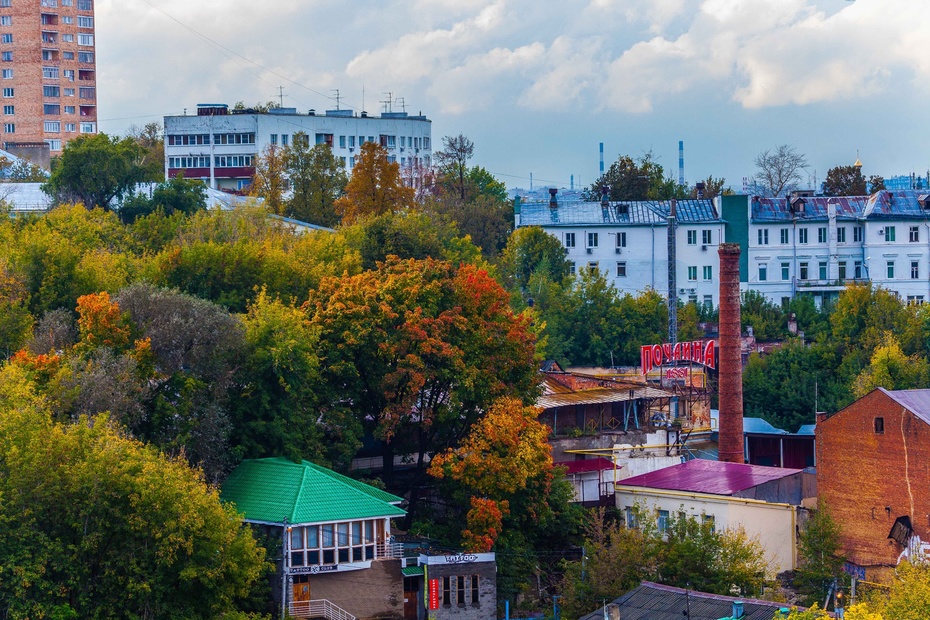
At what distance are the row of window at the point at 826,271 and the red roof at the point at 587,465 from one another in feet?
117

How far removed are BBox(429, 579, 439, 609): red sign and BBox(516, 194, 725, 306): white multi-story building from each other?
44.9m

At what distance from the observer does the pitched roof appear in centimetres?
3666

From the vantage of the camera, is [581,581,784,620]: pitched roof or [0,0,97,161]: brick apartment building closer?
[581,581,784,620]: pitched roof

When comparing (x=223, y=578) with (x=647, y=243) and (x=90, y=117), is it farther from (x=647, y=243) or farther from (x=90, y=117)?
(x=90, y=117)

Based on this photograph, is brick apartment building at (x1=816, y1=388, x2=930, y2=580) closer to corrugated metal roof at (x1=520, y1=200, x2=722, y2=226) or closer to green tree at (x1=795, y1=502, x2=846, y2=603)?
green tree at (x1=795, y1=502, x2=846, y2=603)

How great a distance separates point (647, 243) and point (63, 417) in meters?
53.5

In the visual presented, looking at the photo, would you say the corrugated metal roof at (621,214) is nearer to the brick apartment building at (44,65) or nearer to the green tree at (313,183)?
the green tree at (313,183)

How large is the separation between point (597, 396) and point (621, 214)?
30929 millimetres

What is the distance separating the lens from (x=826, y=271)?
297 ft

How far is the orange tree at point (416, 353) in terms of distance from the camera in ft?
165

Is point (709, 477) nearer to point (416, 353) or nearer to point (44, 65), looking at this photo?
point (416, 353)

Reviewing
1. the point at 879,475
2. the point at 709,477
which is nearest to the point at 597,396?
the point at 709,477

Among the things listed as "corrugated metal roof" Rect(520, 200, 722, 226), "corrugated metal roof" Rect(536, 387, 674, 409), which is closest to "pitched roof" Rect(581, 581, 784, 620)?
"corrugated metal roof" Rect(536, 387, 674, 409)

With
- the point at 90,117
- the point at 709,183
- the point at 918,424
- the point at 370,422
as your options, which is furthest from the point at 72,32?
the point at 918,424
